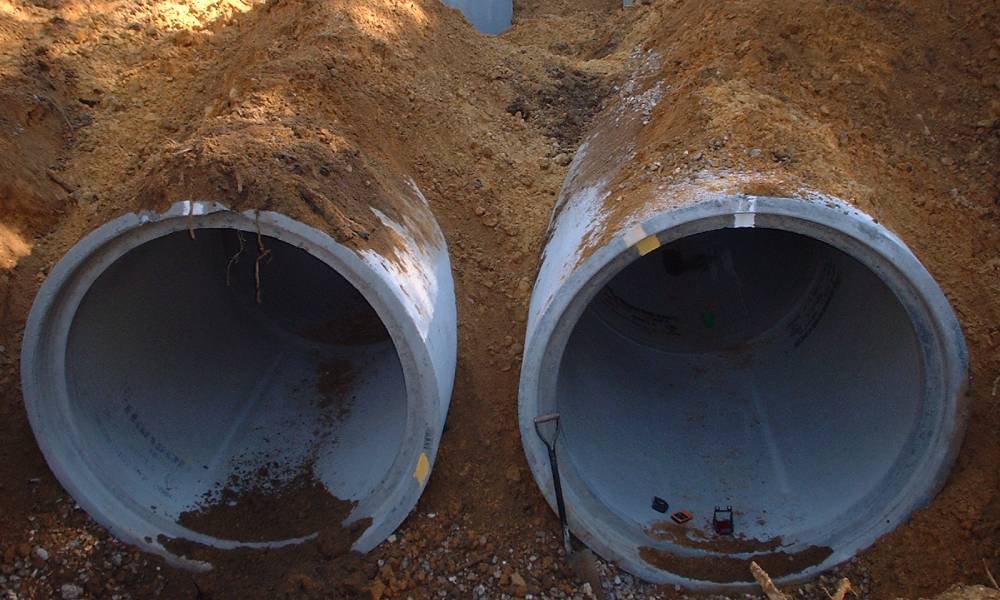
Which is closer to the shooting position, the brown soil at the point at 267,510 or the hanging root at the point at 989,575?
the hanging root at the point at 989,575

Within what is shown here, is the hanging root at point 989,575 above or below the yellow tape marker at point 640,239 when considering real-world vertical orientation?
below

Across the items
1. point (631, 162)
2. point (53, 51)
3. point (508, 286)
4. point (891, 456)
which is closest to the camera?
point (891, 456)

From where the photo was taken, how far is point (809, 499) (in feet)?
12.9

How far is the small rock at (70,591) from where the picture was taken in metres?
3.53

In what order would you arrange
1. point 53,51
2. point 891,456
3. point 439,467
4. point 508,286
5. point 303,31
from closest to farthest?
point 891,456, point 439,467, point 508,286, point 303,31, point 53,51

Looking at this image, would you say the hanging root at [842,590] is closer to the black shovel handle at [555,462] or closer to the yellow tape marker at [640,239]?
the black shovel handle at [555,462]

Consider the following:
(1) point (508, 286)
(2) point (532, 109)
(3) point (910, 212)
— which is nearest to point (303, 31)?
(2) point (532, 109)

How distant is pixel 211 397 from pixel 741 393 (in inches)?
119

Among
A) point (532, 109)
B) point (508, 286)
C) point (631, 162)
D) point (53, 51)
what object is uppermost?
point (532, 109)

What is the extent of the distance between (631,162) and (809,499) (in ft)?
6.18

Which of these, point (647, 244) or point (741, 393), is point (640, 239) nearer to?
point (647, 244)

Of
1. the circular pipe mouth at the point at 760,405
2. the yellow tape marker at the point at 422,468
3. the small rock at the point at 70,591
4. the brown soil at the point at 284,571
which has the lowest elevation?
the small rock at the point at 70,591

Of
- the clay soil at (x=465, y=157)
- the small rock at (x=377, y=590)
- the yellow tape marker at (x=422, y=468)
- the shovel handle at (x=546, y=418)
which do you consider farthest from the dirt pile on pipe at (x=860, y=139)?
the small rock at (x=377, y=590)

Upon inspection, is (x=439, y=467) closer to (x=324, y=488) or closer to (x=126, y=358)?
(x=324, y=488)
